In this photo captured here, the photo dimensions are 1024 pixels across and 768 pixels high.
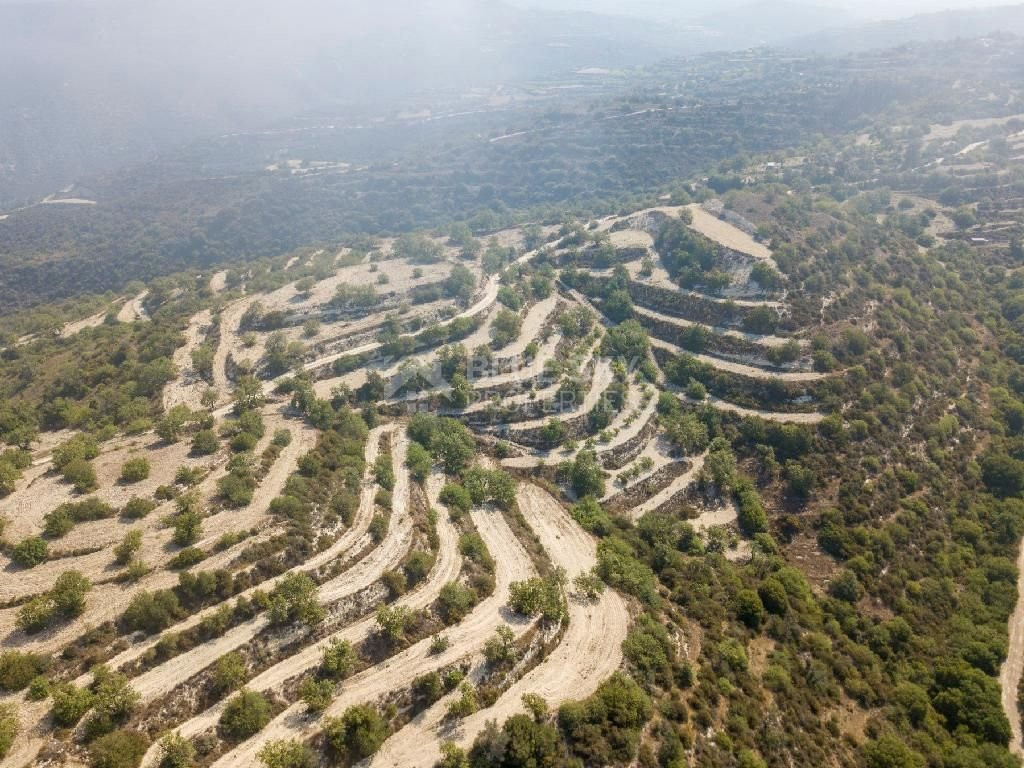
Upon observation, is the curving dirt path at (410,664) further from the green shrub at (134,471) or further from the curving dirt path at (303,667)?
the green shrub at (134,471)

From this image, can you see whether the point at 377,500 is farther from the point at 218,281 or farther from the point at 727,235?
the point at 218,281

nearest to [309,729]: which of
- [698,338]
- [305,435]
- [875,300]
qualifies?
[305,435]

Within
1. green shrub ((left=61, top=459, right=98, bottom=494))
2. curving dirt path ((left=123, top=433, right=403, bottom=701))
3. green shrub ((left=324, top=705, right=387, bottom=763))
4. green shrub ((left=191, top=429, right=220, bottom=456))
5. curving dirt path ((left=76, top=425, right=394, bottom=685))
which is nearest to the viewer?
green shrub ((left=324, top=705, right=387, bottom=763))

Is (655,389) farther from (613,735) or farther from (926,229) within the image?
(926,229)

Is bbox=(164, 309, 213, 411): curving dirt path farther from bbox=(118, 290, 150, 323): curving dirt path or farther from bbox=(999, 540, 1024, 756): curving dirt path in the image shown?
bbox=(999, 540, 1024, 756): curving dirt path

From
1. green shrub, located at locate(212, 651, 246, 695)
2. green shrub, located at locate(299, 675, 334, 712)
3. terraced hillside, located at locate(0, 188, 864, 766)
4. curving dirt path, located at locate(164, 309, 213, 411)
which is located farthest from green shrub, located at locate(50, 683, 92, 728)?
curving dirt path, located at locate(164, 309, 213, 411)

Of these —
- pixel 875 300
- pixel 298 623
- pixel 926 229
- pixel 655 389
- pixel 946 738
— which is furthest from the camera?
pixel 926 229

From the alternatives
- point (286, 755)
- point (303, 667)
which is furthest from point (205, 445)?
point (286, 755)
